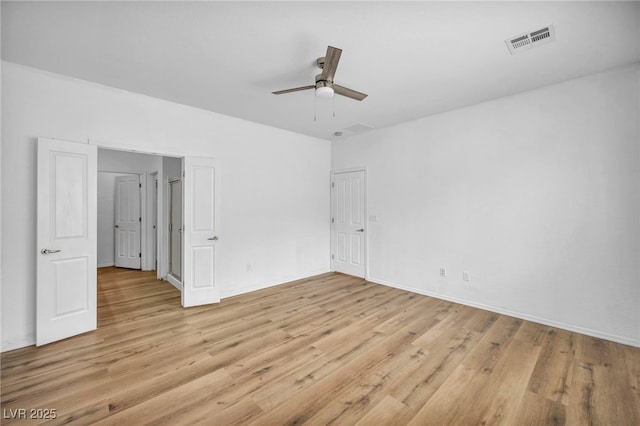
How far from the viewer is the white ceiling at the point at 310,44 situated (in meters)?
1.99

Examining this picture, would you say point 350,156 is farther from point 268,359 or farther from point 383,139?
point 268,359

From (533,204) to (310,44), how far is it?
321cm

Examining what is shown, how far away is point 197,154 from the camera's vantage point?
3.94 meters

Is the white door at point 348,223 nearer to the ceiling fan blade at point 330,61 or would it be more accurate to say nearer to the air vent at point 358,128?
the air vent at point 358,128

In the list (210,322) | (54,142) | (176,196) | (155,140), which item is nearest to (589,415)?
(210,322)

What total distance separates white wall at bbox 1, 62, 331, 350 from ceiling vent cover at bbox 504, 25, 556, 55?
3558mm

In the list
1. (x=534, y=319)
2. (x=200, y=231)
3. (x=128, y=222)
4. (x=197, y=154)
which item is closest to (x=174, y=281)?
(x=200, y=231)

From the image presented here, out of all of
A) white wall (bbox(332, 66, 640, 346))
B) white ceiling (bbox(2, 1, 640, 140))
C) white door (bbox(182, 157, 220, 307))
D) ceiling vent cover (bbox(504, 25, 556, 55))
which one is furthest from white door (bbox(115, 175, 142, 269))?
ceiling vent cover (bbox(504, 25, 556, 55))

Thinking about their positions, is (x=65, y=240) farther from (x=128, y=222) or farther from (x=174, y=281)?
(x=128, y=222)

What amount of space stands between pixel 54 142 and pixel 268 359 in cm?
318

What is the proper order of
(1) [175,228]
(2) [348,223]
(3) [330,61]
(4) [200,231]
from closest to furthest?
(3) [330,61] → (4) [200,231] → (1) [175,228] → (2) [348,223]

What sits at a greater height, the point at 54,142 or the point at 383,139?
the point at 383,139

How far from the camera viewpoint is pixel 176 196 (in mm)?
5039

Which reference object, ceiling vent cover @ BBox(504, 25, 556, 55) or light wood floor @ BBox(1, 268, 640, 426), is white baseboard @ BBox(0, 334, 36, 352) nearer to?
light wood floor @ BBox(1, 268, 640, 426)
